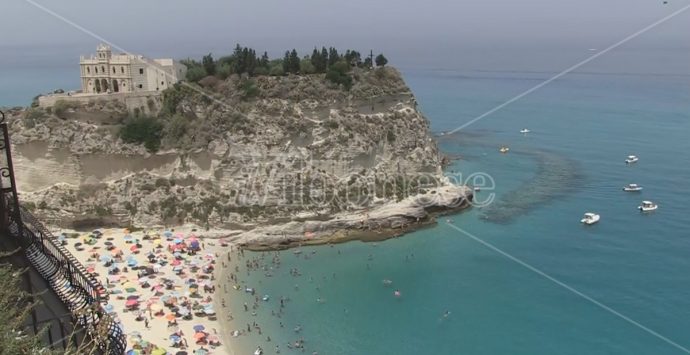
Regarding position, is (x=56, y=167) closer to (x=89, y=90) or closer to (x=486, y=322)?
(x=89, y=90)

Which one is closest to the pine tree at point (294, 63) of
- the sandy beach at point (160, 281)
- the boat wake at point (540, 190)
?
the sandy beach at point (160, 281)

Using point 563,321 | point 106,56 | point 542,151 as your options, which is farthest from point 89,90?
point 542,151

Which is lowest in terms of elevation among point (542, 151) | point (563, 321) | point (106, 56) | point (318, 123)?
point (563, 321)

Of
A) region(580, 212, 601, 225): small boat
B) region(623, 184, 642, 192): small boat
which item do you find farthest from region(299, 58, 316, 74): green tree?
region(623, 184, 642, 192): small boat

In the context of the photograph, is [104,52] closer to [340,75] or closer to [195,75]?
[195,75]

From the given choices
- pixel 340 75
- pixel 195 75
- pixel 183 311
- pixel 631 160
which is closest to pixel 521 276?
pixel 183 311

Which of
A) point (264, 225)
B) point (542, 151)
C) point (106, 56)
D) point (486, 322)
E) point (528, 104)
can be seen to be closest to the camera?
point (486, 322)

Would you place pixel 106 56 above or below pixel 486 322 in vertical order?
above
